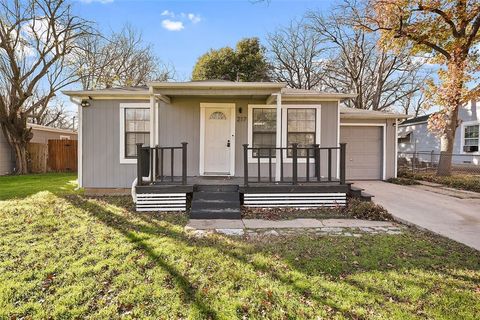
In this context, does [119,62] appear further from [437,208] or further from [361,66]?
[437,208]

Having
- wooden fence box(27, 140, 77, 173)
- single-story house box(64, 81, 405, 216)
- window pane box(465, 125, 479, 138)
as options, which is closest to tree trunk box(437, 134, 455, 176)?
window pane box(465, 125, 479, 138)

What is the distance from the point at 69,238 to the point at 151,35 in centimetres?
1972

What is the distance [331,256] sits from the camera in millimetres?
3652

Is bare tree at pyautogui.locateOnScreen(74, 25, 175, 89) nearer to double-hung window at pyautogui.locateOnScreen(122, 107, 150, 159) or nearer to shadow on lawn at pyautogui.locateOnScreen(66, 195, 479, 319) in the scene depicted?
double-hung window at pyautogui.locateOnScreen(122, 107, 150, 159)

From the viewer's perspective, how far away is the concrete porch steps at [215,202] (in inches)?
223

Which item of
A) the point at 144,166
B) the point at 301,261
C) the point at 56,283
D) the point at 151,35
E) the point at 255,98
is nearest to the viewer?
the point at 56,283

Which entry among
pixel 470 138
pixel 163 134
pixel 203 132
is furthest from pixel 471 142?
pixel 163 134

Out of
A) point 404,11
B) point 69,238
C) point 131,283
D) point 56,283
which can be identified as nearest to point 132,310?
point 131,283

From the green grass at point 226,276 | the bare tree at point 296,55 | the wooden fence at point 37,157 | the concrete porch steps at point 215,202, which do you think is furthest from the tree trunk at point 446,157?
the wooden fence at point 37,157

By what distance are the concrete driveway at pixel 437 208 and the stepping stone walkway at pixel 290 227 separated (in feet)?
2.32

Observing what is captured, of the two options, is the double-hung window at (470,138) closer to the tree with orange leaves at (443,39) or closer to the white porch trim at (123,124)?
the tree with orange leaves at (443,39)

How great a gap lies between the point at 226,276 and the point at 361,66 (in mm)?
20147

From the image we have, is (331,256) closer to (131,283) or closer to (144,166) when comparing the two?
(131,283)

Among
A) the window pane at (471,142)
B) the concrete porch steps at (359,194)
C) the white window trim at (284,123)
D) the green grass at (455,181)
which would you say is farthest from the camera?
the window pane at (471,142)
